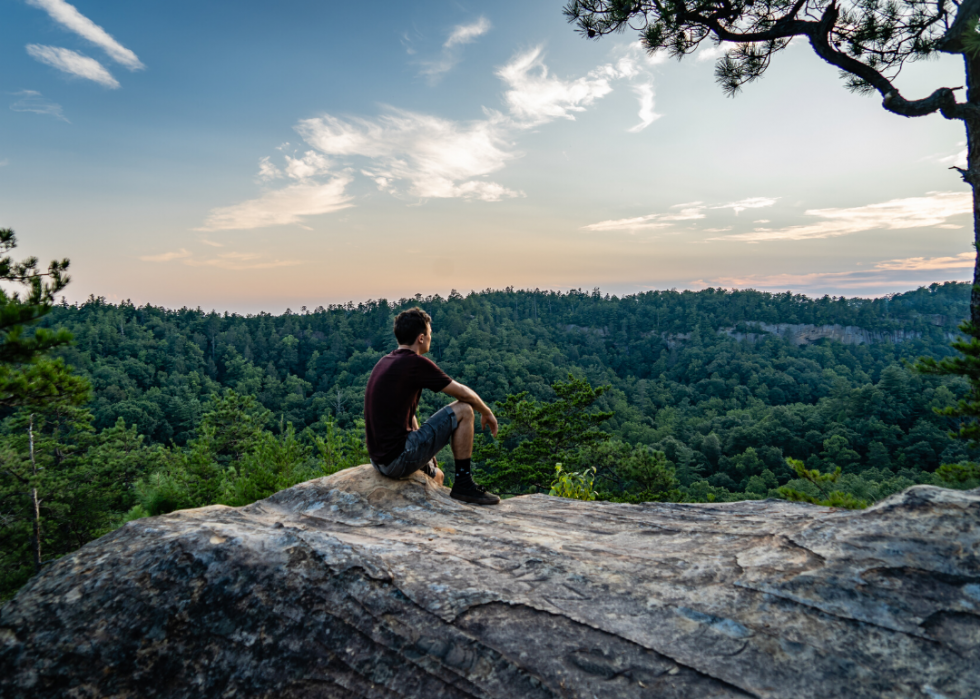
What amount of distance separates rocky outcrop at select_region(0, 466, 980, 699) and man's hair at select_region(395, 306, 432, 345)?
1659 millimetres

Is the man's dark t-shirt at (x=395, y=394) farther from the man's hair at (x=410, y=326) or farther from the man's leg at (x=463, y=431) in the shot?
the man's leg at (x=463, y=431)

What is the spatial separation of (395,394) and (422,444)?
0.43 metres

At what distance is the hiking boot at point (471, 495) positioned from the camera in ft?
12.3

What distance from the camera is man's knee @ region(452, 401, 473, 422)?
3.72m

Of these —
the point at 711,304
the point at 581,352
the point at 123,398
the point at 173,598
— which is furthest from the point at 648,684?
the point at 711,304

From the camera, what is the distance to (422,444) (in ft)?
11.8

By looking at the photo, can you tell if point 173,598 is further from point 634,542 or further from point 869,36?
point 869,36

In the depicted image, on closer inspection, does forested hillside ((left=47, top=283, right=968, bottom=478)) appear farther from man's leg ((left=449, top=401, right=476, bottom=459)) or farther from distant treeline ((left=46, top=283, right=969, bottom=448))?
man's leg ((left=449, top=401, right=476, bottom=459))

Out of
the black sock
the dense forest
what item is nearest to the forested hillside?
the dense forest

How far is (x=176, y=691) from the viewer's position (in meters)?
1.74

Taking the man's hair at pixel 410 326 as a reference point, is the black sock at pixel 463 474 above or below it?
below

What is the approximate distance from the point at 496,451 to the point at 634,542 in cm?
2177

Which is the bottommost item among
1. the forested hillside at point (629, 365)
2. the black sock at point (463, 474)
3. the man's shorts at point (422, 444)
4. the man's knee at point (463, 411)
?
the forested hillside at point (629, 365)

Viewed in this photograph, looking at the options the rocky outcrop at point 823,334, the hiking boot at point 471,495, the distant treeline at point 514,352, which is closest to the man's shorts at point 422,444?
the hiking boot at point 471,495
